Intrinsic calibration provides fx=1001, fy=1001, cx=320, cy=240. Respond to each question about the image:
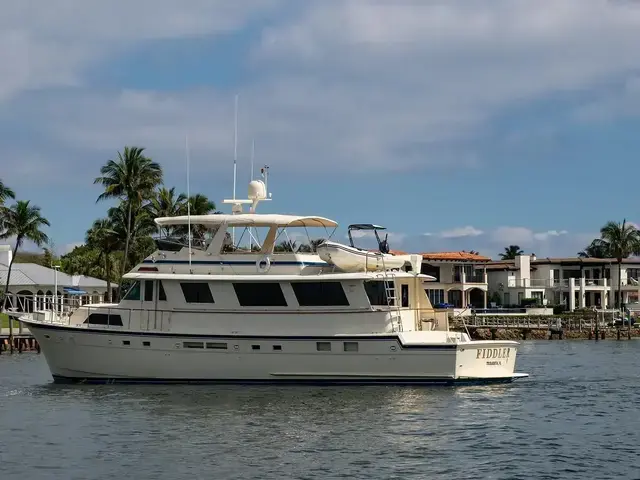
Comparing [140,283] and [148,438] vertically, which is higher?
[140,283]

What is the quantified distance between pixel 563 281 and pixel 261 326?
62791mm

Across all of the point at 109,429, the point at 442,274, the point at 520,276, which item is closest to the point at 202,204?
the point at 442,274

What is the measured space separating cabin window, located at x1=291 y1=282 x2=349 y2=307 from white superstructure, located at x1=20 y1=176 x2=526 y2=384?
3 cm

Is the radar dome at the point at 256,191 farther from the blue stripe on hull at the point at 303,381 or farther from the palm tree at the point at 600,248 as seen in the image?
the palm tree at the point at 600,248

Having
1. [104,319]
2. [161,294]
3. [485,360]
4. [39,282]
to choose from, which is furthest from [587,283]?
[104,319]

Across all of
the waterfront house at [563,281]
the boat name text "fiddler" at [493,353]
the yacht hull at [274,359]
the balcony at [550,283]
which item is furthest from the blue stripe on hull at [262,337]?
the balcony at [550,283]

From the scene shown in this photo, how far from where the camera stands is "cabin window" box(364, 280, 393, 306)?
28109mm

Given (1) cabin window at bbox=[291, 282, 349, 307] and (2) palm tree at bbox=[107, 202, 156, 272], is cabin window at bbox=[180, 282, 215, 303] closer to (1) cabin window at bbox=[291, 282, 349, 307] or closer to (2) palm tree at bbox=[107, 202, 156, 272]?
(1) cabin window at bbox=[291, 282, 349, 307]

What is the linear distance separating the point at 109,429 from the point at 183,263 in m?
8.02

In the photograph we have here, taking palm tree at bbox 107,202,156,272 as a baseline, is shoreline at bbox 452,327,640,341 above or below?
below

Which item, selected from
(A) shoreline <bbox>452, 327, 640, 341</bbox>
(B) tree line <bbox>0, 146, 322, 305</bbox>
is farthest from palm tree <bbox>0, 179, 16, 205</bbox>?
(A) shoreline <bbox>452, 327, 640, 341</bbox>

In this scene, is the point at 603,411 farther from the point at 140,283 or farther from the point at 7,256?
the point at 7,256

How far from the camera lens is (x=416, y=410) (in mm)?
23984

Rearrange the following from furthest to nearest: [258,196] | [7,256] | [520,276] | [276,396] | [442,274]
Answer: [520,276], [442,274], [7,256], [258,196], [276,396]
